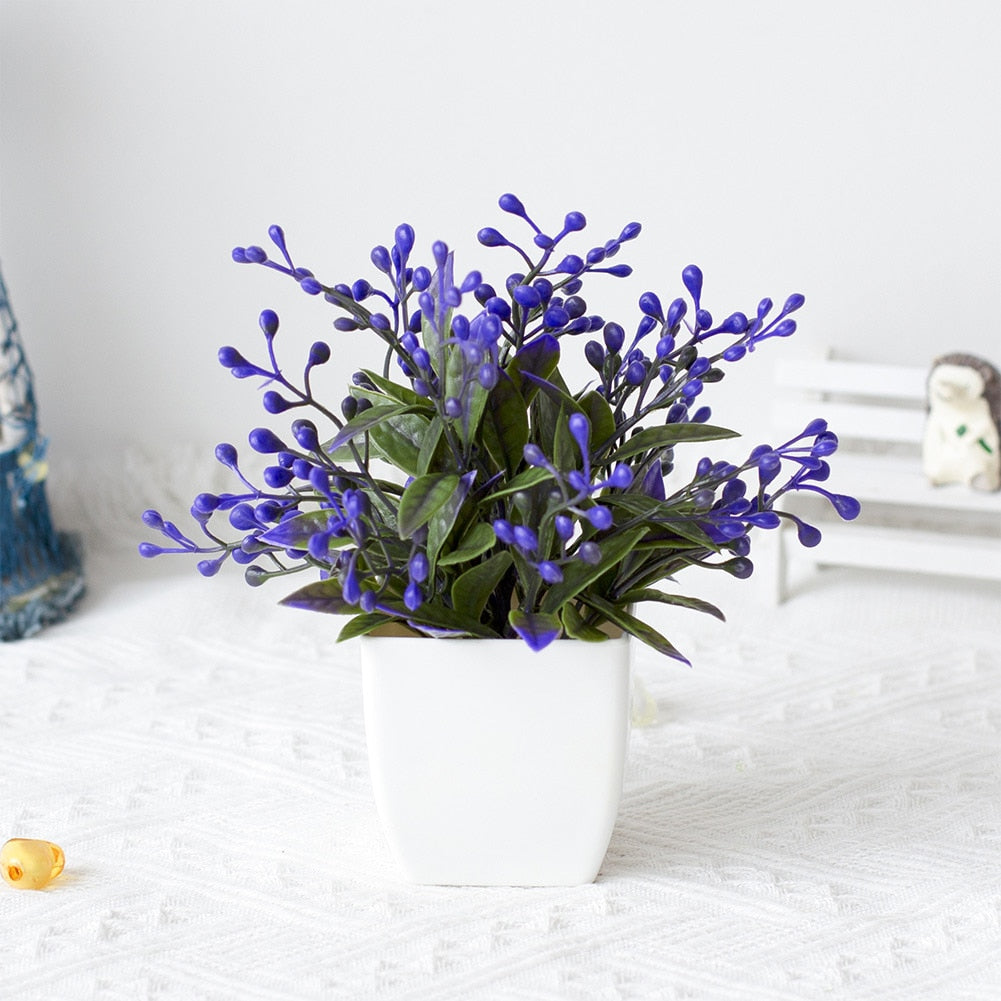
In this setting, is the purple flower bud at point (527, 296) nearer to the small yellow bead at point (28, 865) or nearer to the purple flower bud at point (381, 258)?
the purple flower bud at point (381, 258)

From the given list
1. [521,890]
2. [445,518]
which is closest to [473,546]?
[445,518]

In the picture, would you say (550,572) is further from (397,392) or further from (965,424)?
(965,424)

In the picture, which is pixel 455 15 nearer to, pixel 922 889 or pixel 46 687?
pixel 46 687

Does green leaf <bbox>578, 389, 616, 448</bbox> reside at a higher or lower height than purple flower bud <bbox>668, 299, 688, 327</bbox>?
lower

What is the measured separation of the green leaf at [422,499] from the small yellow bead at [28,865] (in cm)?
34

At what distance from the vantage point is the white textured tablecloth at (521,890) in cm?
76

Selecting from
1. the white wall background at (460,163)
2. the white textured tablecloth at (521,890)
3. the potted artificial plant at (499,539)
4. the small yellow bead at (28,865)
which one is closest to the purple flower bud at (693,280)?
the potted artificial plant at (499,539)

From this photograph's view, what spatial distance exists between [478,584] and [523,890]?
0.21 metres

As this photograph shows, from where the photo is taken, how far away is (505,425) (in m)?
0.78

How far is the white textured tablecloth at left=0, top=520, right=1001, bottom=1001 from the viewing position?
760mm

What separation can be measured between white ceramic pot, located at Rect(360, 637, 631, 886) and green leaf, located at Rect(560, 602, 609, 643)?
1cm

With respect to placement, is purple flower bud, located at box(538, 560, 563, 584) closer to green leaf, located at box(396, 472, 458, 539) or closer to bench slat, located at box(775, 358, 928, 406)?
green leaf, located at box(396, 472, 458, 539)

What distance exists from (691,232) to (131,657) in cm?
78

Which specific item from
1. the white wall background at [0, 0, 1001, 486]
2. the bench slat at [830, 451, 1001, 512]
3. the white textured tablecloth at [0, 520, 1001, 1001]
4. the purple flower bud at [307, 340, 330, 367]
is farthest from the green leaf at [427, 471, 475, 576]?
the white wall background at [0, 0, 1001, 486]
